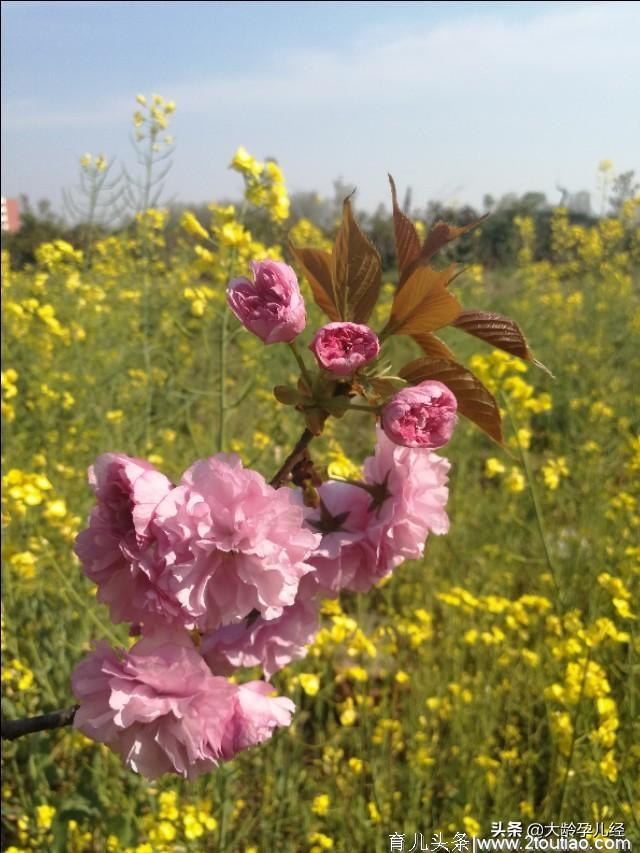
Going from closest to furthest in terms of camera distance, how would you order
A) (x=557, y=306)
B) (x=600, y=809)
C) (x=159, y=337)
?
1. (x=600, y=809)
2. (x=159, y=337)
3. (x=557, y=306)

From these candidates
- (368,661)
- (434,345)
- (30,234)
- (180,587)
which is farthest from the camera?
(30,234)

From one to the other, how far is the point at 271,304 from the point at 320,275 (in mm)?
100

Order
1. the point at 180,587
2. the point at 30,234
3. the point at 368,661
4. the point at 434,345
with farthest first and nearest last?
1. the point at 30,234
2. the point at 368,661
3. the point at 434,345
4. the point at 180,587

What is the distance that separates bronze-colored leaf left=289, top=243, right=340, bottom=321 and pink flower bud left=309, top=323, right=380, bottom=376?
0.09m

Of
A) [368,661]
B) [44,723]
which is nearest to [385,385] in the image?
[44,723]

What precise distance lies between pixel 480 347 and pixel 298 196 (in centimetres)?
398

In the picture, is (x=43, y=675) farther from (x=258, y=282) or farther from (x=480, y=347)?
(x=480, y=347)

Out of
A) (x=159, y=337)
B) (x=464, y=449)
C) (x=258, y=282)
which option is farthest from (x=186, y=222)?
(x=464, y=449)

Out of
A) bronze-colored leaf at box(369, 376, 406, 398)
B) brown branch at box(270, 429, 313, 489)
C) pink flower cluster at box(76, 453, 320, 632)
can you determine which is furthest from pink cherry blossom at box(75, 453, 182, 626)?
bronze-colored leaf at box(369, 376, 406, 398)

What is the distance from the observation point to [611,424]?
12.7ft

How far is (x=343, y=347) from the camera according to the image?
632 mm

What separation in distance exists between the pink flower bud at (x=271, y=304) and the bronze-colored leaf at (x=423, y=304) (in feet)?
0.32

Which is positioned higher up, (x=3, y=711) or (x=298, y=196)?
(x=298, y=196)

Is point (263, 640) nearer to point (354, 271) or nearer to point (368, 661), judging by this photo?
point (354, 271)
